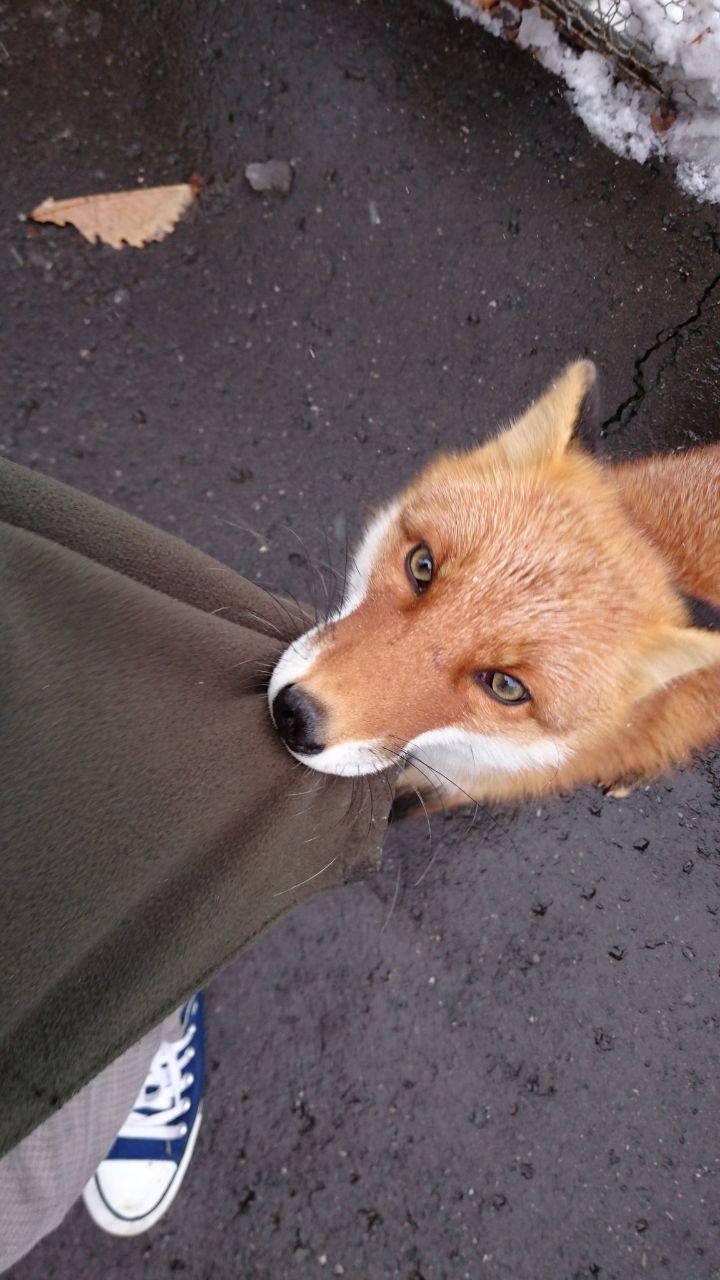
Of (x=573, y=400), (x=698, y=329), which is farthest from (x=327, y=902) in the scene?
(x=698, y=329)

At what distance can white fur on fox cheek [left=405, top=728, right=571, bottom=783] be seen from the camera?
1.86 metres

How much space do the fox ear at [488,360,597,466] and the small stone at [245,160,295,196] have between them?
1588 millimetres

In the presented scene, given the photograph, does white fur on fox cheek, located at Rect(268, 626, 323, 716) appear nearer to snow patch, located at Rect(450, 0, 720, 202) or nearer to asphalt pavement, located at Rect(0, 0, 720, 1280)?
asphalt pavement, located at Rect(0, 0, 720, 1280)

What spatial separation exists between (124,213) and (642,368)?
2.41 metres

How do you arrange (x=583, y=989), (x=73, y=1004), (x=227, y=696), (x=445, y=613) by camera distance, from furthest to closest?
(x=583, y=989)
(x=445, y=613)
(x=227, y=696)
(x=73, y=1004)

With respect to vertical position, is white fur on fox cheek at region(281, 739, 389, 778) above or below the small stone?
below

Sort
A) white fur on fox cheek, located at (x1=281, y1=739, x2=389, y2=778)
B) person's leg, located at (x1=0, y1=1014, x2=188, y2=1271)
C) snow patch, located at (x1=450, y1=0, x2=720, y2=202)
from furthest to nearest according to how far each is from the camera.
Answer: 1. snow patch, located at (x1=450, y1=0, x2=720, y2=202)
2. white fur on fox cheek, located at (x1=281, y1=739, x2=389, y2=778)
3. person's leg, located at (x1=0, y1=1014, x2=188, y2=1271)

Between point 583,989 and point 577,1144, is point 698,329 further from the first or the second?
point 577,1144

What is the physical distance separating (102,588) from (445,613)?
2.64 ft

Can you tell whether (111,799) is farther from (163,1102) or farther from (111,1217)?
(111,1217)

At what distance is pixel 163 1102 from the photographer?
235 centimetres

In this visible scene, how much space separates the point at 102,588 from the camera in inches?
51.6

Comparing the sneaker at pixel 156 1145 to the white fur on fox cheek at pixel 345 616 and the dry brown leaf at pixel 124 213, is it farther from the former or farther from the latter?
the dry brown leaf at pixel 124 213

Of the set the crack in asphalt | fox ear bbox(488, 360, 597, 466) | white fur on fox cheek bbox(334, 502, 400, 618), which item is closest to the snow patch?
the crack in asphalt
